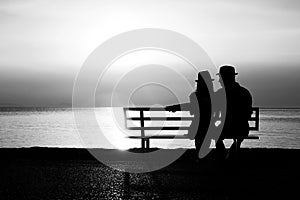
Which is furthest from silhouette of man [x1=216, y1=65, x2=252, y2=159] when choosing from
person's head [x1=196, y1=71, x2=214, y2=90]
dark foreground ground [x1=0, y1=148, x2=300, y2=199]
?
dark foreground ground [x1=0, y1=148, x2=300, y2=199]

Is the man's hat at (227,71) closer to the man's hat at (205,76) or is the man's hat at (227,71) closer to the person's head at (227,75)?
the person's head at (227,75)

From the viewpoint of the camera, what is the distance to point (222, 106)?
30.3ft

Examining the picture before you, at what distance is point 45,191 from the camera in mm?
7441

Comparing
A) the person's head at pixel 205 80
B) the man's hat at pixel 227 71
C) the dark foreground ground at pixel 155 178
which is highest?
the man's hat at pixel 227 71

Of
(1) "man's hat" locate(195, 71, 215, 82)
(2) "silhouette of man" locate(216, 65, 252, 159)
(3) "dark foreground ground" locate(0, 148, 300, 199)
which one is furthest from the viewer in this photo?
(1) "man's hat" locate(195, 71, 215, 82)

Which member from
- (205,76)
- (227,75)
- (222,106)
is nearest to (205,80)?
(205,76)

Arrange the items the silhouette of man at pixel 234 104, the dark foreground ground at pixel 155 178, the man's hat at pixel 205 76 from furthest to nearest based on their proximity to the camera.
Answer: the man's hat at pixel 205 76 < the silhouette of man at pixel 234 104 < the dark foreground ground at pixel 155 178

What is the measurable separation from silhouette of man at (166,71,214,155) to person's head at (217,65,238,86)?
30 centimetres

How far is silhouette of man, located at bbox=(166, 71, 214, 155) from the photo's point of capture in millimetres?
9359

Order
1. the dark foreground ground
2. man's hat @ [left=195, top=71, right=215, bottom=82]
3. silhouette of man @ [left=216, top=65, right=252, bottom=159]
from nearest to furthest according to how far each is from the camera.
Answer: the dark foreground ground
silhouette of man @ [left=216, top=65, right=252, bottom=159]
man's hat @ [left=195, top=71, right=215, bottom=82]

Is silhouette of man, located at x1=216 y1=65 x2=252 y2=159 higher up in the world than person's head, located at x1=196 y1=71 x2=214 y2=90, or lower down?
lower down

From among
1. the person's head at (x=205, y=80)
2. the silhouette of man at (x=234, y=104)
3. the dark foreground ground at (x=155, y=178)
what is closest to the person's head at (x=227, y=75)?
the silhouette of man at (x=234, y=104)

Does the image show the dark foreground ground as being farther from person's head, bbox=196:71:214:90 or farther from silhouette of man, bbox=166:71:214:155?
person's head, bbox=196:71:214:90

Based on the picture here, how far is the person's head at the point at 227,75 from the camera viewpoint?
9172 millimetres
